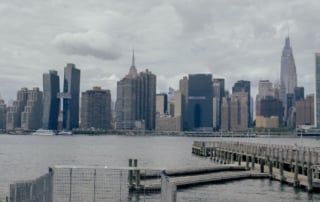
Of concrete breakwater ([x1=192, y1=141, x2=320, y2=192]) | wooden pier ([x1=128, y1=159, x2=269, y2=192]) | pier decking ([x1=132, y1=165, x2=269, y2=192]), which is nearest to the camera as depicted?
wooden pier ([x1=128, y1=159, x2=269, y2=192])

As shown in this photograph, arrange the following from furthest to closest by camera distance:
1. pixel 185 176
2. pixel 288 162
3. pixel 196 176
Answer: pixel 288 162 < pixel 185 176 < pixel 196 176

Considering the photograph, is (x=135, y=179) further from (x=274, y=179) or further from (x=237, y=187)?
(x=274, y=179)

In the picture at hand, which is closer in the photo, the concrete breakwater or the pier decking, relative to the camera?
the pier decking

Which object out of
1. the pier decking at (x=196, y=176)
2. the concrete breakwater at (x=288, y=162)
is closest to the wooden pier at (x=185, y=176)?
the pier decking at (x=196, y=176)

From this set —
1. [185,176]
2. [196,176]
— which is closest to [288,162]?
[196,176]

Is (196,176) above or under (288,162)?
under

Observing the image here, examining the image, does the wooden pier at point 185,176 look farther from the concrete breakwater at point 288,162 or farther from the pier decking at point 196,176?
the concrete breakwater at point 288,162

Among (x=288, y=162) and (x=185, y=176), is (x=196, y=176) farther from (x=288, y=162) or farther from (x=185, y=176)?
(x=288, y=162)

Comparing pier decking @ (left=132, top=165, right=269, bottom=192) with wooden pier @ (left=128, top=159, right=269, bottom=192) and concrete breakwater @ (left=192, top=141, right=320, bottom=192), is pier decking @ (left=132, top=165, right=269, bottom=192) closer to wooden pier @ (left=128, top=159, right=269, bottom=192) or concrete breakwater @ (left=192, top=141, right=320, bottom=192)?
wooden pier @ (left=128, top=159, right=269, bottom=192)

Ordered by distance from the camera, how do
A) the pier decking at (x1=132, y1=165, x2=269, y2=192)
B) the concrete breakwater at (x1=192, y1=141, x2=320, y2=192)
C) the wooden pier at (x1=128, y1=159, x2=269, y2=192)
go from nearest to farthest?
the wooden pier at (x1=128, y1=159, x2=269, y2=192)
the pier decking at (x1=132, y1=165, x2=269, y2=192)
the concrete breakwater at (x1=192, y1=141, x2=320, y2=192)

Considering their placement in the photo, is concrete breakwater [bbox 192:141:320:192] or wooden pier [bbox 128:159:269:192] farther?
concrete breakwater [bbox 192:141:320:192]

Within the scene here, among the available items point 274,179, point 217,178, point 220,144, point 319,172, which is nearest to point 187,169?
point 217,178

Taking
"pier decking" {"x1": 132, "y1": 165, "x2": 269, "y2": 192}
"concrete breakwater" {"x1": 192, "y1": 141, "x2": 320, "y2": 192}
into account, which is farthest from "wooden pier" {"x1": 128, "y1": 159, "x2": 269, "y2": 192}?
"concrete breakwater" {"x1": 192, "y1": 141, "x2": 320, "y2": 192}

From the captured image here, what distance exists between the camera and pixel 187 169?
49.8 meters
